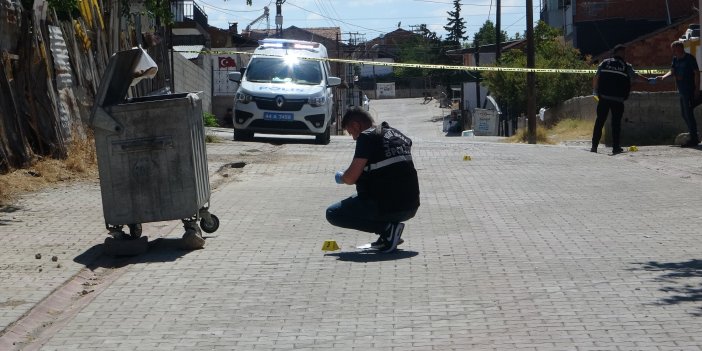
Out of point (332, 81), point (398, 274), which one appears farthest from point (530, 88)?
point (398, 274)

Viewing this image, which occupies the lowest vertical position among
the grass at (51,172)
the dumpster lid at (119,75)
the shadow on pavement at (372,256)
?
the shadow on pavement at (372,256)

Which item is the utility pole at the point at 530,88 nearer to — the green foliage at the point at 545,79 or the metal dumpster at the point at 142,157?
the green foliage at the point at 545,79

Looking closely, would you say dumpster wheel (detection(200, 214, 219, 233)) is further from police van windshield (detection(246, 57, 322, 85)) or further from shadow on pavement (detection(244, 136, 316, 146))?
police van windshield (detection(246, 57, 322, 85))

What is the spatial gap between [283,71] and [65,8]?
935 cm

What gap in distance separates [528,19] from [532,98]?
10.7 ft

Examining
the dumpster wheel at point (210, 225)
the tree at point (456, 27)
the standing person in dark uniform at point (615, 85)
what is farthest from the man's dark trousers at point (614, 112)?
the tree at point (456, 27)

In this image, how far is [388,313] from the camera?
6988mm

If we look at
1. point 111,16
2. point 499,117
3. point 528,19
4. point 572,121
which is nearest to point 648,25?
point 499,117

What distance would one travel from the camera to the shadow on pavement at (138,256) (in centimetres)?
922

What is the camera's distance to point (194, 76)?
3700cm

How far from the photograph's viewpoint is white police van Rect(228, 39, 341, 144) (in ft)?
76.0

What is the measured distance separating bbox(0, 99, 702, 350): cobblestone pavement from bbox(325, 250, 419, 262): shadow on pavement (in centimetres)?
3

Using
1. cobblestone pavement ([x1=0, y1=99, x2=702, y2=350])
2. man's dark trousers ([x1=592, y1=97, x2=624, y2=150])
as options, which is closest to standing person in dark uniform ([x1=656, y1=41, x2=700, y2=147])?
man's dark trousers ([x1=592, y1=97, x2=624, y2=150])

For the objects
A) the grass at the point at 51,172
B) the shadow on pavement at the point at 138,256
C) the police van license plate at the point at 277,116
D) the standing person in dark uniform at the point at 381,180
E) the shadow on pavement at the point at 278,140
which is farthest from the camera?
the shadow on pavement at the point at 278,140
